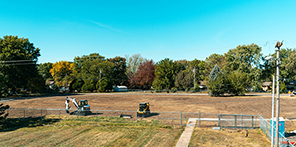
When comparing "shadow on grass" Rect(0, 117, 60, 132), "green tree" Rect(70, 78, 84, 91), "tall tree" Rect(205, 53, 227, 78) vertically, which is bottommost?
"shadow on grass" Rect(0, 117, 60, 132)

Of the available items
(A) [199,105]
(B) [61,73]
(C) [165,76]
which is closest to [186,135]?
(A) [199,105]

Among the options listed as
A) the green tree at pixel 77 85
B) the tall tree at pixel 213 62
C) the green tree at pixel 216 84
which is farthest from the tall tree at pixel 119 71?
the green tree at pixel 216 84

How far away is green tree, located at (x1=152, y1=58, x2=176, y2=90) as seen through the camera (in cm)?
7438

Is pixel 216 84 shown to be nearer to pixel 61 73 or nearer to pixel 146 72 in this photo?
pixel 146 72

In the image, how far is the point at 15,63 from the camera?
52.7m

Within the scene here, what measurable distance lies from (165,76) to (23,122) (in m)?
57.7

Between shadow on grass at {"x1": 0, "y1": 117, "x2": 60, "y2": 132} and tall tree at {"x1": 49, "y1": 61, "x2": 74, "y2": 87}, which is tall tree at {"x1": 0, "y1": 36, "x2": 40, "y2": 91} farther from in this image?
shadow on grass at {"x1": 0, "y1": 117, "x2": 60, "y2": 132}

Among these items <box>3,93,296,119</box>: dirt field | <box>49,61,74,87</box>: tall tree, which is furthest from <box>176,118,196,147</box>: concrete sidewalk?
<box>49,61,74,87</box>: tall tree

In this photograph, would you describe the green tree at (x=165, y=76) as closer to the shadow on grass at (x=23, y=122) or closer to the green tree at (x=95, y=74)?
the green tree at (x=95, y=74)

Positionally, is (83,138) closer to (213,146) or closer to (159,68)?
(213,146)

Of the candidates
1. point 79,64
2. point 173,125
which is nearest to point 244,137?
point 173,125

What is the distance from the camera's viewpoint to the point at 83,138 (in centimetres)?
1623

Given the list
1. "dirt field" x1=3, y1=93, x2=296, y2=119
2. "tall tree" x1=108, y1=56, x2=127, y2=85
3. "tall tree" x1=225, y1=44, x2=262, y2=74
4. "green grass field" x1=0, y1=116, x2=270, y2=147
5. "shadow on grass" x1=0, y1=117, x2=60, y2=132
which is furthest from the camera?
"tall tree" x1=108, y1=56, x2=127, y2=85

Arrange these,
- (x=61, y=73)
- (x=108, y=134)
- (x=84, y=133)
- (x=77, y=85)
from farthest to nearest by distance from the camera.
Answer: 1. (x=61, y=73)
2. (x=77, y=85)
3. (x=84, y=133)
4. (x=108, y=134)
